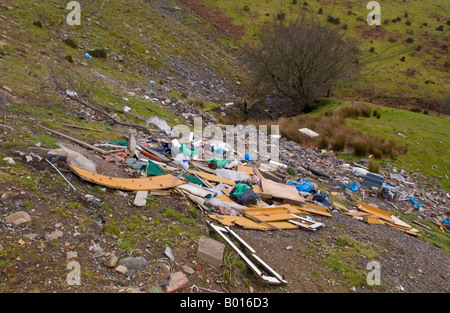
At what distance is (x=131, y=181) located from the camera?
199 inches

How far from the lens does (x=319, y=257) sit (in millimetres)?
4598

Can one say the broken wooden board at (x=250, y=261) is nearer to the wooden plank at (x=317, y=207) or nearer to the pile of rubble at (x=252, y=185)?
the pile of rubble at (x=252, y=185)

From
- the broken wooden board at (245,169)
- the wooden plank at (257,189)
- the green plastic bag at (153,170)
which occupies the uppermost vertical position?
the green plastic bag at (153,170)

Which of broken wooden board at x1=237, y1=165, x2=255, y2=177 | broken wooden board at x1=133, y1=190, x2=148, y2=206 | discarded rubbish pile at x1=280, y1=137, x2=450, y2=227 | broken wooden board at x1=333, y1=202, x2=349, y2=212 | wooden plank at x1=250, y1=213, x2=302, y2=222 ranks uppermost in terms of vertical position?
broken wooden board at x1=133, y1=190, x2=148, y2=206

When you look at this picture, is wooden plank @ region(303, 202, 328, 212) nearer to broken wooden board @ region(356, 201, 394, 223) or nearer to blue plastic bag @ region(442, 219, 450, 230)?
broken wooden board @ region(356, 201, 394, 223)

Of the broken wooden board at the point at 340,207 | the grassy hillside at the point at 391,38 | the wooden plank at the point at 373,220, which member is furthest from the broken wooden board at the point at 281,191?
the grassy hillside at the point at 391,38

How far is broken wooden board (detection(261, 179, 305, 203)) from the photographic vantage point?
251 inches

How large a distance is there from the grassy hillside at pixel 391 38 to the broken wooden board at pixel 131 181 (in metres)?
24.7

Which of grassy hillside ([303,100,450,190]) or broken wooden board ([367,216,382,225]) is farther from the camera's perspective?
grassy hillside ([303,100,450,190])

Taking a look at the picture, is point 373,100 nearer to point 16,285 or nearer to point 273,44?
point 273,44

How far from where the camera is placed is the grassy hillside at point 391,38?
26.8 meters

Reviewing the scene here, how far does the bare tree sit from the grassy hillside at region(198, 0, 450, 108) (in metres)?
9.47

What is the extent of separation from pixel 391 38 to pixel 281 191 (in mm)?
39381

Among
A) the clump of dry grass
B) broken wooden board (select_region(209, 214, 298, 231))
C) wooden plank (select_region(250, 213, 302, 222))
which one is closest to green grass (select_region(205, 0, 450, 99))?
the clump of dry grass
